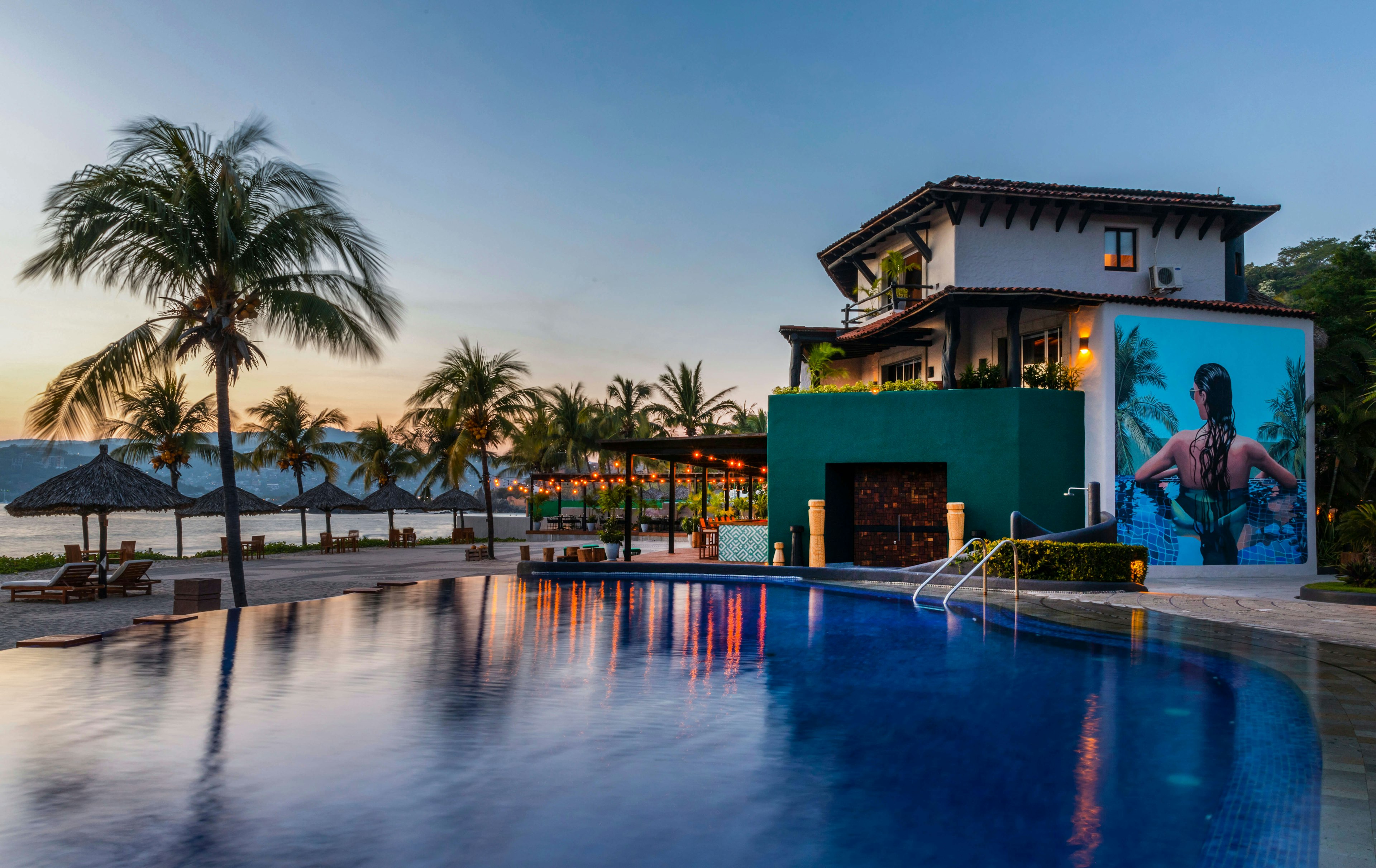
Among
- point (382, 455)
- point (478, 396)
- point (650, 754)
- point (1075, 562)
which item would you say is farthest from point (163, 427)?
point (650, 754)

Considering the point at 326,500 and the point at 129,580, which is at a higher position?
the point at 326,500

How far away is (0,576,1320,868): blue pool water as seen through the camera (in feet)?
13.6

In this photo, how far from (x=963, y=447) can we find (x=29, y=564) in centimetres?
2850

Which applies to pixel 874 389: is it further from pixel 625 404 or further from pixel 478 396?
pixel 625 404

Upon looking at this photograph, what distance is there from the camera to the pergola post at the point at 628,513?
68.1 ft

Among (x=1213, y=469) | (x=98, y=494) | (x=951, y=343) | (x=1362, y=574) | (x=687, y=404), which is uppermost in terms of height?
(x=687, y=404)

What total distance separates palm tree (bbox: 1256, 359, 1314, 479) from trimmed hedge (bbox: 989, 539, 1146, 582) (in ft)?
21.4

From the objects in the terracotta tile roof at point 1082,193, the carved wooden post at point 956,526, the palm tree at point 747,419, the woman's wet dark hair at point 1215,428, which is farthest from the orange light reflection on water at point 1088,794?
the palm tree at point 747,419

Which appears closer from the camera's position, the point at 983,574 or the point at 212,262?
the point at 212,262

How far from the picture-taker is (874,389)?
65.4 ft

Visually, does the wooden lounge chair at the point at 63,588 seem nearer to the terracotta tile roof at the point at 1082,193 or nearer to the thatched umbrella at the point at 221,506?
the thatched umbrella at the point at 221,506

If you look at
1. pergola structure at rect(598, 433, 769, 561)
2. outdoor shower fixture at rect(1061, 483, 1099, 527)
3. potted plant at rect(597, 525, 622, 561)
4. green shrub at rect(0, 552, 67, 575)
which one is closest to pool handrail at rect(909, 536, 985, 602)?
outdoor shower fixture at rect(1061, 483, 1099, 527)

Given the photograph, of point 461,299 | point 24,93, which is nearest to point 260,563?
point 461,299

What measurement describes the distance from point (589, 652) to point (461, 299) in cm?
2658
